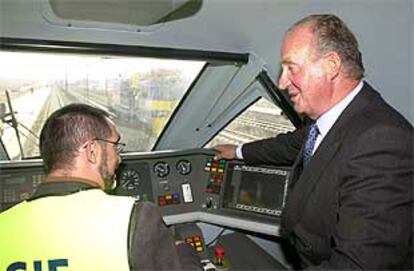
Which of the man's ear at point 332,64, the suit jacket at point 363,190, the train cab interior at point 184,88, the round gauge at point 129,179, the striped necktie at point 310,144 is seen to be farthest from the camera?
the round gauge at point 129,179

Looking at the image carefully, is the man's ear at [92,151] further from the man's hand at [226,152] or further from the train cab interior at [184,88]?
the man's hand at [226,152]

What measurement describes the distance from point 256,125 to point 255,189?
20.7 inches

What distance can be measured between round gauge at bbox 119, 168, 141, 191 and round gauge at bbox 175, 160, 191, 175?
225 millimetres

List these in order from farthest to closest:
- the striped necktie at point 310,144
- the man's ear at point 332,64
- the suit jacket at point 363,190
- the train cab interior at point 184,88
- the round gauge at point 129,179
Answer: the round gauge at point 129,179 < the train cab interior at point 184,88 < the striped necktie at point 310,144 < the man's ear at point 332,64 < the suit jacket at point 363,190

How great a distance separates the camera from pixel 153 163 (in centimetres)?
253

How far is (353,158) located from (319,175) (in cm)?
16

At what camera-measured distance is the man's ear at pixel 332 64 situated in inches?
54.1

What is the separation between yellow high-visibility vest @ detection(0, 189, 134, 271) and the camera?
1.21 m

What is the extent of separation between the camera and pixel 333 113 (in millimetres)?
1452

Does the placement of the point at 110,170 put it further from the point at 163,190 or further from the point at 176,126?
the point at 176,126

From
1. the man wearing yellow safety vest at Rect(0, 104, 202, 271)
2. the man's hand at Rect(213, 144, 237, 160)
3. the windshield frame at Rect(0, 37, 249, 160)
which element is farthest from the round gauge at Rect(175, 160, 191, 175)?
the man wearing yellow safety vest at Rect(0, 104, 202, 271)

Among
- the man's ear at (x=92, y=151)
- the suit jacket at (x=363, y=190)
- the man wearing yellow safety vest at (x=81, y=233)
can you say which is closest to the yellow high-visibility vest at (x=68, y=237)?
the man wearing yellow safety vest at (x=81, y=233)

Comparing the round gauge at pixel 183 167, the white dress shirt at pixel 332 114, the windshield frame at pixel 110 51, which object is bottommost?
the round gauge at pixel 183 167

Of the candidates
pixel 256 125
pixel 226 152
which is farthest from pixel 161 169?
pixel 256 125
